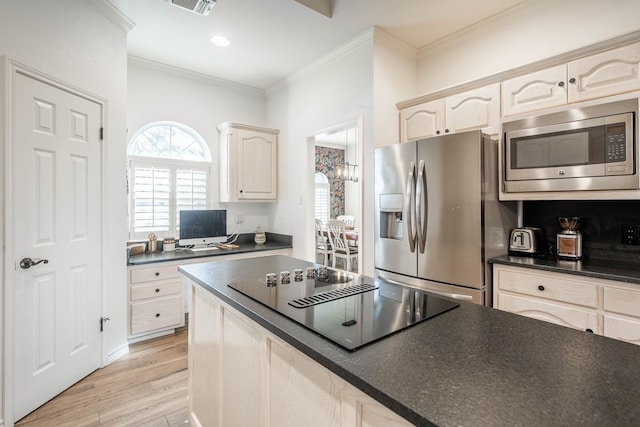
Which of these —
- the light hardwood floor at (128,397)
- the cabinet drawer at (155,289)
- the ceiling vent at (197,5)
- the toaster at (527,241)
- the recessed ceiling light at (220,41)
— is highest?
the recessed ceiling light at (220,41)

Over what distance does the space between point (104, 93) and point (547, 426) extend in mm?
3122

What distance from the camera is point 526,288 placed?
2.03 m

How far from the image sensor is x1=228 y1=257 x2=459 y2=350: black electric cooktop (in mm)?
967

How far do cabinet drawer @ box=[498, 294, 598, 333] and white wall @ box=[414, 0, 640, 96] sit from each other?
1577mm

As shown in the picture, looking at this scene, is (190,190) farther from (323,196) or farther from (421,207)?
(323,196)

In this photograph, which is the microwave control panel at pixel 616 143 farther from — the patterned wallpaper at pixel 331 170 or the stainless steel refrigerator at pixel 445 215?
the patterned wallpaper at pixel 331 170

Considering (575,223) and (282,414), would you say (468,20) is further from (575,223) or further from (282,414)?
(282,414)

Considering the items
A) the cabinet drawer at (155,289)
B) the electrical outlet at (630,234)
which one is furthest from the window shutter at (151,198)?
the electrical outlet at (630,234)

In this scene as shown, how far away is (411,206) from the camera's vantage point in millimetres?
2465

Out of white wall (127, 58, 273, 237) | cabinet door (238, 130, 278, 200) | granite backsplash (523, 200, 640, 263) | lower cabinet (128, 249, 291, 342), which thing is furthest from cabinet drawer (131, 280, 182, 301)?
granite backsplash (523, 200, 640, 263)

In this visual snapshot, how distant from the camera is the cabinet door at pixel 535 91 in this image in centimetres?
208

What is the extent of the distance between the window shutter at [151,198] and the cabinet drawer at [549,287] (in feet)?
10.7

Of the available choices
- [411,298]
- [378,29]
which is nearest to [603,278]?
[411,298]

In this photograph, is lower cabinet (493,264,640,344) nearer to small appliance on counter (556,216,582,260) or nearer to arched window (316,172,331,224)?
small appliance on counter (556,216,582,260)
